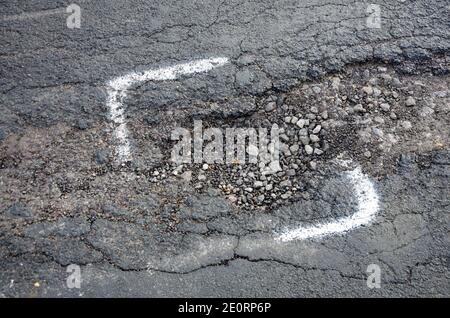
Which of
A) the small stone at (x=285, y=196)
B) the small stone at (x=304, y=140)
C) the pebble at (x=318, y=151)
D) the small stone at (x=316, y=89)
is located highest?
the small stone at (x=316, y=89)

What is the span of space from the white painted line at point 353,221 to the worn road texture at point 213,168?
0.05m

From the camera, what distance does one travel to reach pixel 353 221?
3393 mm

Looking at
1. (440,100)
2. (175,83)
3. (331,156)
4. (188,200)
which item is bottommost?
(188,200)

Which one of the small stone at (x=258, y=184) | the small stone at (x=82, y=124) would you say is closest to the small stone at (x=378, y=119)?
the small stone at (x=258, y=184)

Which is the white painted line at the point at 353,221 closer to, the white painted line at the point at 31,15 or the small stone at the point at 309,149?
the small stone at the point at 309,149

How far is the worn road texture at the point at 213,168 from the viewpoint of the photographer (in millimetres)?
3205

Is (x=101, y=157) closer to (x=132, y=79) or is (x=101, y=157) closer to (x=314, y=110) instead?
(x=132, y=79)

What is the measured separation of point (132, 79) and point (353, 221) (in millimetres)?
2207

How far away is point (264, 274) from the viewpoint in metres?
3.18

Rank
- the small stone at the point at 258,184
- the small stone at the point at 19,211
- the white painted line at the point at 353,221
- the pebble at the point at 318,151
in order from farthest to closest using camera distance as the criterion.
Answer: the pebble at the point at 318,151, the small stone at the point at 258,184, the small stone at the point at 19,211, the white painted line at the point at 353,221

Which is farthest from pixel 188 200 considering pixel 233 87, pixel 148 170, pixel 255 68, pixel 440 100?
pixel 440 100

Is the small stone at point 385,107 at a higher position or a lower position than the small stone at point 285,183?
higher
